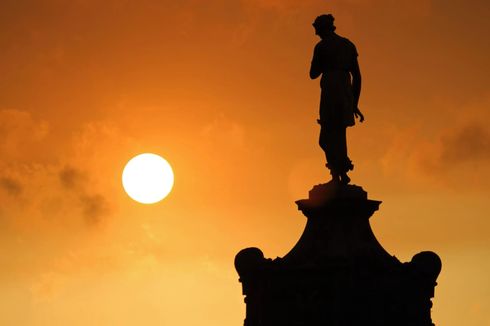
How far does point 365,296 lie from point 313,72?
470cm

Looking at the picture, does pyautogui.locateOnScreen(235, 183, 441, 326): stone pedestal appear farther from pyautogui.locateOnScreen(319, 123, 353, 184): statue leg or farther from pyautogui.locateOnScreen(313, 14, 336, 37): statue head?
pyautogui.locateOnScreen(313, 14, 336, 37): statue head

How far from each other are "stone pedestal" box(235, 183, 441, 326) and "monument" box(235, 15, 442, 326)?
18 mm

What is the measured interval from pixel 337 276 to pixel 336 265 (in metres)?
0.20

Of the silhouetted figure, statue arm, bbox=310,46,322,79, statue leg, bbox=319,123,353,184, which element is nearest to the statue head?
the silhouetted figure

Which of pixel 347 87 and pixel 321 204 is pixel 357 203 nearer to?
pixel 321 204

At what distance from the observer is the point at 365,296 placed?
25016 millimetres

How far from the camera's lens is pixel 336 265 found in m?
25.0

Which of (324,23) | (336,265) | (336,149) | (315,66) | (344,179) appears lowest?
(336,265)

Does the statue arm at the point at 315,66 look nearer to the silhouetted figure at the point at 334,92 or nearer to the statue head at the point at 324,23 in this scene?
the silhouetted figure at the point at 334,92

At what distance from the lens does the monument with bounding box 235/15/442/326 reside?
25016mm

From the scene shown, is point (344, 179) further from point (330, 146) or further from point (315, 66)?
point (315, 66)

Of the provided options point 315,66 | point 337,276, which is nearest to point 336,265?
point 337,276

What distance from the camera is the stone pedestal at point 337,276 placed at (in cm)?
2498

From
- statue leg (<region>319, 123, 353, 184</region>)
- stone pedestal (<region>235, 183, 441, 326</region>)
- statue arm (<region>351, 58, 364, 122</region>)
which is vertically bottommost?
stone pedestal (<region>235, 183, 441, 326</region>)
